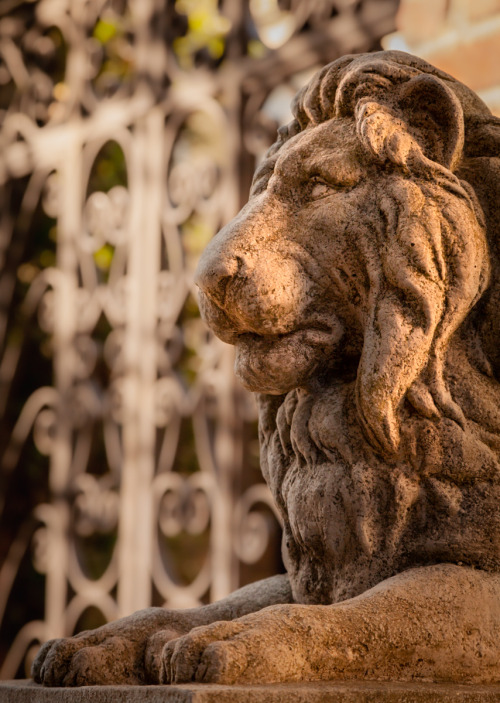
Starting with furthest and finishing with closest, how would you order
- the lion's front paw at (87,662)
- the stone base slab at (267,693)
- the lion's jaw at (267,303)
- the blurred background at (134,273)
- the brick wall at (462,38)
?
the blurred background at (134,273) < the brick wall at (462,38) < the lion's jaw at (267,303) < the lion's front paw at (87,662) < the stone base slab at (267,693)

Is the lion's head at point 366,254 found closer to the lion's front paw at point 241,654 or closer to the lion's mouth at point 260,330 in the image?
the lion's mouth at point 260,330

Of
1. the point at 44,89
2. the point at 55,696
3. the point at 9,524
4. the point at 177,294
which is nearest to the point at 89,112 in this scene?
the point at 44,89

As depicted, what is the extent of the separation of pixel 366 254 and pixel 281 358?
167 mm

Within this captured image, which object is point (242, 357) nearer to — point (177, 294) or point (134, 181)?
point (177, 294)

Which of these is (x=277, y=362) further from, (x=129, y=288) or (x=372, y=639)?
(x=129, y=288)

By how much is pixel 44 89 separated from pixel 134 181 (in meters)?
0.73

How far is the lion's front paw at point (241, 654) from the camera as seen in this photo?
98 centimetres

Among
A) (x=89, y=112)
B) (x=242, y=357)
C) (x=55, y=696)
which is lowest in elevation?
(x=55, y=696)

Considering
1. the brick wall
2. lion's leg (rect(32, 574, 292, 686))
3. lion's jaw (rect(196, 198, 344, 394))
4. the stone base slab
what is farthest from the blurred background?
the stone base slab

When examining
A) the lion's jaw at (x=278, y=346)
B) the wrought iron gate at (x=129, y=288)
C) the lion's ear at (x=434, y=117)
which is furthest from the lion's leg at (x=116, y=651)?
the wrought iron gate at (x=129, y=288)

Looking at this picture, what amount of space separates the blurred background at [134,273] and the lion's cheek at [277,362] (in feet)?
3.71

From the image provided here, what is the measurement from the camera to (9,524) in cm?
347

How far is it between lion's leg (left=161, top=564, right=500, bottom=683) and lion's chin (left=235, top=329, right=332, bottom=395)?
0.28 m

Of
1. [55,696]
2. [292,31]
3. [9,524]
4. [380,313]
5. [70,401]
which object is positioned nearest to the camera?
[55,696]
